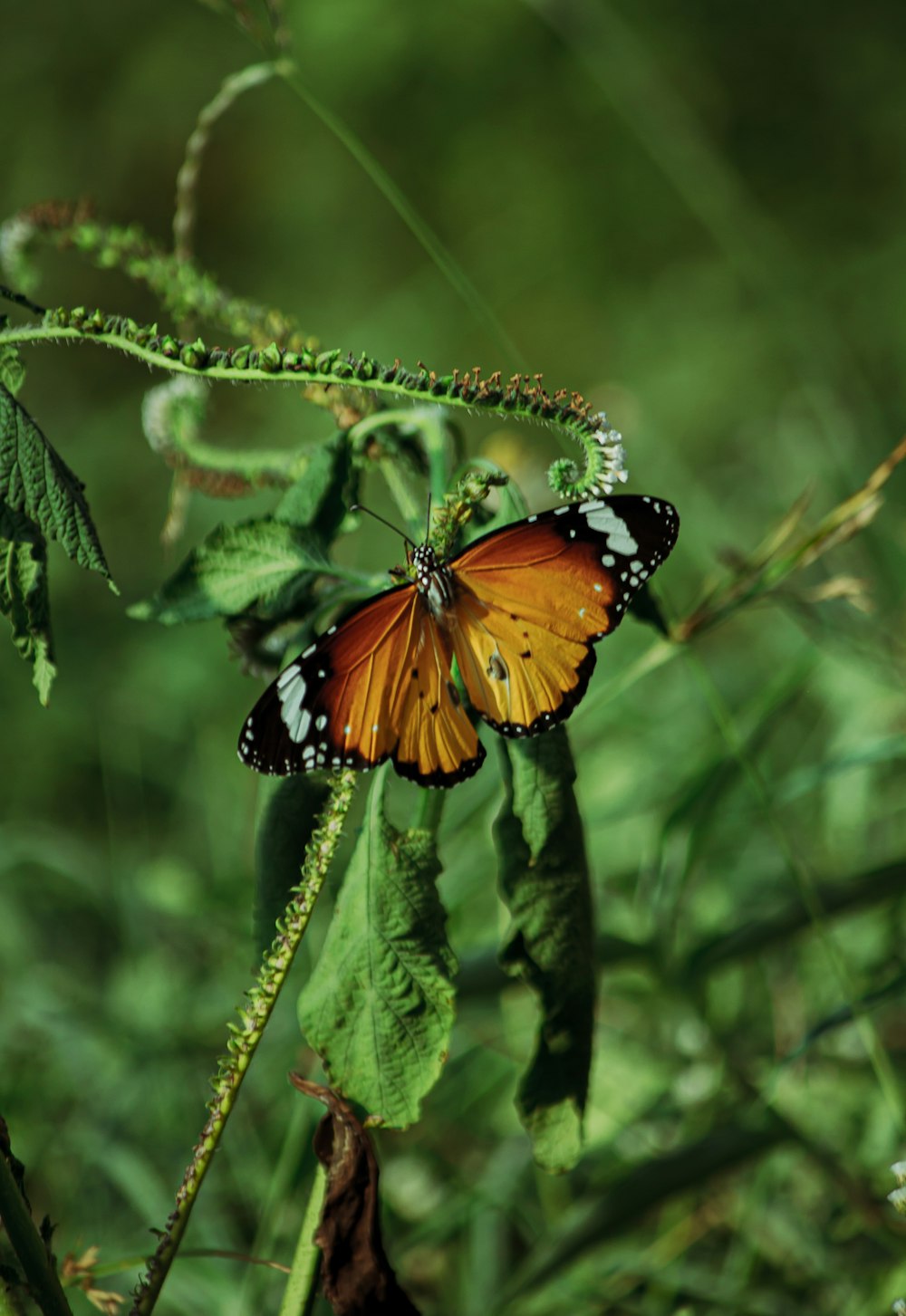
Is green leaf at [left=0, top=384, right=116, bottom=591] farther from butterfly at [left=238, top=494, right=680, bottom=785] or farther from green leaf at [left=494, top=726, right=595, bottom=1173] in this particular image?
green leaf at [left=494, top=726, right=595, bottom=1173]

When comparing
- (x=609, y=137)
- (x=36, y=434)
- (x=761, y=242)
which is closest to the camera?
(x=36, y=434)

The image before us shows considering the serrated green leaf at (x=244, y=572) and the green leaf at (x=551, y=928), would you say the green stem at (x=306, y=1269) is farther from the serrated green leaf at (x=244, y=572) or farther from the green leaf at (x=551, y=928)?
the serrated green leaf at (x=244, y=572)

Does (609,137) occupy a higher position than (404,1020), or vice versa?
(609,137)

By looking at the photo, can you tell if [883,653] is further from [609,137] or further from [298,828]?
[609,137]

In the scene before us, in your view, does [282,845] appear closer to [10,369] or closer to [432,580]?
[432,580]

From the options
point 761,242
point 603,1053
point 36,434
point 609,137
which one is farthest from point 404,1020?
point 609,137

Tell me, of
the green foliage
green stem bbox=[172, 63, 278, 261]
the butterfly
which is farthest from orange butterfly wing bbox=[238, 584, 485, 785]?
green stem bbox=[172, 63, 278, 261]
